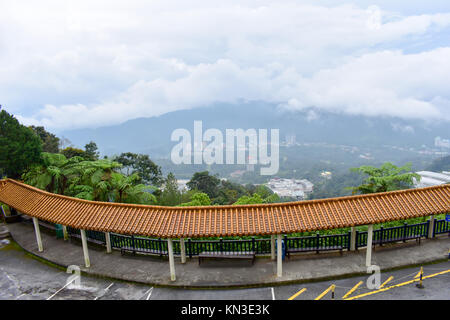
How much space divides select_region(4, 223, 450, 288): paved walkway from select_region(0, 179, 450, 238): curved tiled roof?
78.8 inches

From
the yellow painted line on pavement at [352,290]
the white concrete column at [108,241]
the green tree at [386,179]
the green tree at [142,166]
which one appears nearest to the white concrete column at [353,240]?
the yellow painted line on pavement at [352,290]

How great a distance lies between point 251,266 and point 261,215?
2.39 m

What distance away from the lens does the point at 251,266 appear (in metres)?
12.3

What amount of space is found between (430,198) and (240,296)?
25.9 feet

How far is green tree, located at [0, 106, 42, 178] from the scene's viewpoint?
20.8m

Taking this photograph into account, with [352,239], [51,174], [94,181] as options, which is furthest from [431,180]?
[51,174]

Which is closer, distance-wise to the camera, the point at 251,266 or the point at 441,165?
the point at 251,266

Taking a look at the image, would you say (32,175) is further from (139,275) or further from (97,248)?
(139,275)

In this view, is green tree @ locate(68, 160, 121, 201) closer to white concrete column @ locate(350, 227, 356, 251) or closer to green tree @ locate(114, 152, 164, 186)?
white concrete column @ locate(350, 227, 356, 251)

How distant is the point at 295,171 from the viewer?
185 metres

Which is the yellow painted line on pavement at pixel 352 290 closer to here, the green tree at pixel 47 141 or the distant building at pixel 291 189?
the green tree at pixel 47 141

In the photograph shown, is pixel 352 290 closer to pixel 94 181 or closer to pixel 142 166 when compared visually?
pixel 94 181

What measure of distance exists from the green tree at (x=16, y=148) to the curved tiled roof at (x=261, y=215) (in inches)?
431

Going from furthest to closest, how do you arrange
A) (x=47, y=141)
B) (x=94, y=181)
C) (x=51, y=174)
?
(x=47, y=141), (x=51, y=174), (x=94, y=181)
